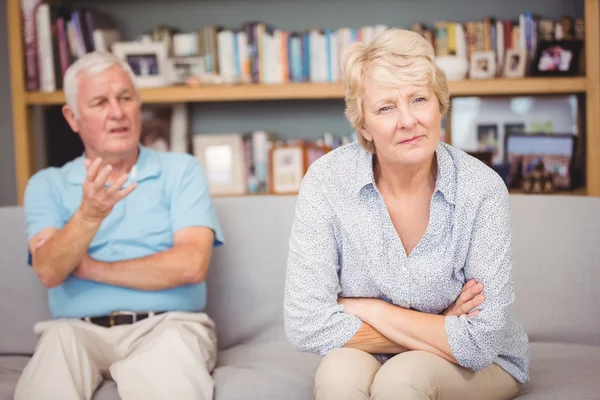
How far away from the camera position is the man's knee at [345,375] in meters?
1.54

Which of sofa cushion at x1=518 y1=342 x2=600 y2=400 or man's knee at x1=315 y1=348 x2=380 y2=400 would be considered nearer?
man's knee at x1=315 y1=348 x2=380 y2=400

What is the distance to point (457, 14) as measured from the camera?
3.56m

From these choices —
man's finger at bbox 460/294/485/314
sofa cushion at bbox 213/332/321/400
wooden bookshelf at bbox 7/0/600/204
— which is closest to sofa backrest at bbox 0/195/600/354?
sofa cushion at bbox 213/332/321/400

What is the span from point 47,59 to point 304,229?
2.09 metres

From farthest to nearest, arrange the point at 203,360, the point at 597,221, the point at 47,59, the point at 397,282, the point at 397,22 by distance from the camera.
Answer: the point at 397,22 → the point at 47,59 → the point at 597,221 → the point at 203,360 → the point at 397,282

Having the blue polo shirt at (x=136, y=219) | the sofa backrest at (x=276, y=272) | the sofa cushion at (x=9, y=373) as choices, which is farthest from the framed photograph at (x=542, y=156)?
the sofa cushion at (x=9, y=373)

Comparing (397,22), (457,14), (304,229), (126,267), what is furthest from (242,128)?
(304,229)

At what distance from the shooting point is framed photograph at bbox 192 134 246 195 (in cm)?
350

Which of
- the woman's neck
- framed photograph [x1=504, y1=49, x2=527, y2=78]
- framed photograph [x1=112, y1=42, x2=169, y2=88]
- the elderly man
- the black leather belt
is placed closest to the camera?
the woman's neck

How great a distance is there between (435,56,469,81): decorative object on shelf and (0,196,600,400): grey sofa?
3.75 ft

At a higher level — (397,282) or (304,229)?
(304,229)

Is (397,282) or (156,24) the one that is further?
(156,24)

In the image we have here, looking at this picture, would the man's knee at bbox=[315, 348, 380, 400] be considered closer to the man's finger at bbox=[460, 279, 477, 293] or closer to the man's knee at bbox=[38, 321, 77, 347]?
the man's finger at bbox=[460, 279, 477, 293]

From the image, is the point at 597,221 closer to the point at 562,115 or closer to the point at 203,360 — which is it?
Result: the point at 203,360
